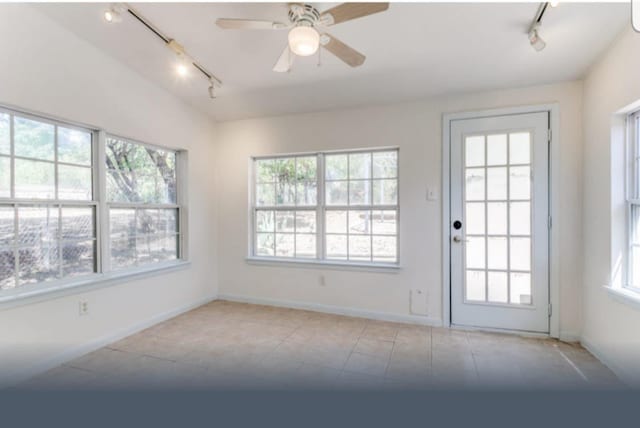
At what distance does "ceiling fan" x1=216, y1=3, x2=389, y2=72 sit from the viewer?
165 cm

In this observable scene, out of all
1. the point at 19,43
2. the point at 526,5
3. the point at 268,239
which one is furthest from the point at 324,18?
the point at 268,239

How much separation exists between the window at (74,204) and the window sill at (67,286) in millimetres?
22

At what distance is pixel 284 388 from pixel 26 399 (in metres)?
0.43

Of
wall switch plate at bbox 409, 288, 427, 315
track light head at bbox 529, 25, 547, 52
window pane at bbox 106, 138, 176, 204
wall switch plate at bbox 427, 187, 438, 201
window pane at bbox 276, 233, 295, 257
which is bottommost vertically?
wall switch plate at bbox 409, 288, 427, 315

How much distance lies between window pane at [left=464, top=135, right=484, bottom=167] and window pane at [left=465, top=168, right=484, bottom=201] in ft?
0.24

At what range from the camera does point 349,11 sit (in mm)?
1675

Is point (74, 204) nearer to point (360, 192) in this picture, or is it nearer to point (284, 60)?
point (284, 60)

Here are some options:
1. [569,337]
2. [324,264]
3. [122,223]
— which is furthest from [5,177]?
[569,337]

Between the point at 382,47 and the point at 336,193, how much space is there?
63.0 inches

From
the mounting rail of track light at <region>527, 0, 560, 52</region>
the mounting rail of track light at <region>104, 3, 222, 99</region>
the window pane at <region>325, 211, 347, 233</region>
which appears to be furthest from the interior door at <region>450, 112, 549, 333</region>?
the mounting rail of track light at <region>104, 3, 222, 99</region>

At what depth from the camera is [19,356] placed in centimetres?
93

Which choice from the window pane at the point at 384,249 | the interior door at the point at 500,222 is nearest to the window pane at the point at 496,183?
the interior door at the point at 500,222

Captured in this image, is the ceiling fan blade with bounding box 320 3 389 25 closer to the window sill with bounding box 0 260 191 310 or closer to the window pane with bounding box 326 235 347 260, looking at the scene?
the window pane with bounding box 326 235 347 260

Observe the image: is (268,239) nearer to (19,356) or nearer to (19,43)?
(19,43)
